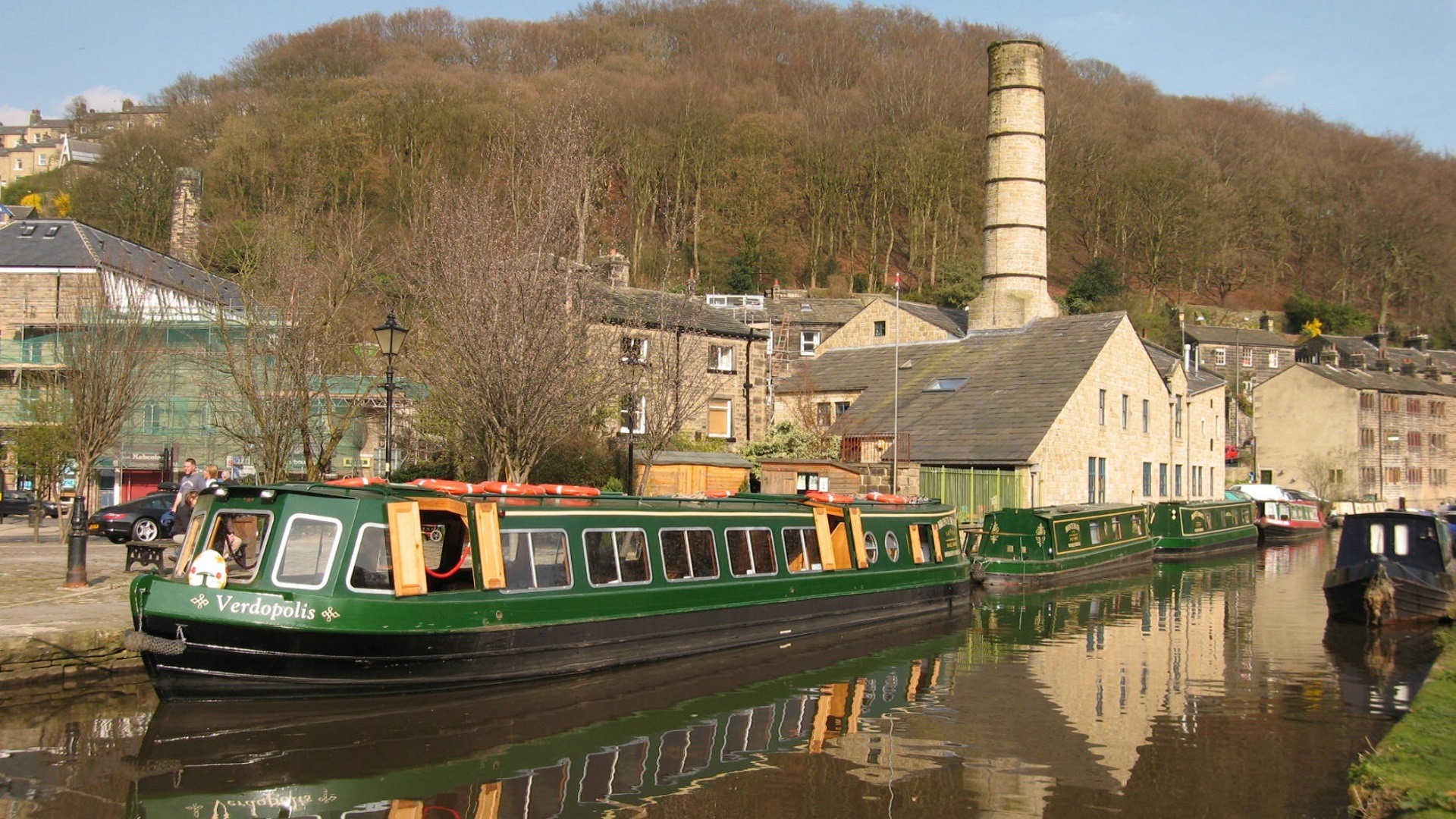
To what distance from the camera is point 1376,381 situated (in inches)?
2359

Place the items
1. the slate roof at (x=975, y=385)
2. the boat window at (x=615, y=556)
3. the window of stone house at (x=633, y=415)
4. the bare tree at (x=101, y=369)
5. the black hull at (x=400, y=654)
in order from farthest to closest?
the slate roof at (x=975, y=385) < the window of stone house at (x=633, y=415) < the bare tree at (x=101, y=369) < the boat window at (x=615, y=556) < the black hull at (x=400, y=654)

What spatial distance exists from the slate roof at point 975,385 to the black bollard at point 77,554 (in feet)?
72.6

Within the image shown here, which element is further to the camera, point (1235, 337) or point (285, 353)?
point (1235, 337)

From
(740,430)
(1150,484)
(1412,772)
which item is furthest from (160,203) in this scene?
(1412,772)

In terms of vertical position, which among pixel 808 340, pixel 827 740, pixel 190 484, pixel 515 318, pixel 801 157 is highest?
pixel 801 157

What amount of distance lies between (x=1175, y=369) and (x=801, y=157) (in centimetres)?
2596

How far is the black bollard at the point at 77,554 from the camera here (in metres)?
15.7

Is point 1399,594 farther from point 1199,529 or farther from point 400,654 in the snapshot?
point 1199,529

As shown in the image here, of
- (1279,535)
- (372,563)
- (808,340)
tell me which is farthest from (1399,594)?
(808,340)

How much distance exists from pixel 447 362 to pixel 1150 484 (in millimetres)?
27444

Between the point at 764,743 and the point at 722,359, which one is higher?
the point at 722,359

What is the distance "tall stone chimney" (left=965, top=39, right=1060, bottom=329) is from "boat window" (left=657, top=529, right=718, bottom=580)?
2630cm

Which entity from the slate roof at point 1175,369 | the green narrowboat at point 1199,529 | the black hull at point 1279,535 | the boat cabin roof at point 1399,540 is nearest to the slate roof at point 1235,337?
the slate roof at point 1175,369

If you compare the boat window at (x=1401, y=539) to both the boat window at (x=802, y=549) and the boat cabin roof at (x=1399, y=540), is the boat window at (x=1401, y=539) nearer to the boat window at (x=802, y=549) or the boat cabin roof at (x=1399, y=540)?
the boat cabin roof at (x=1399, y=540)
